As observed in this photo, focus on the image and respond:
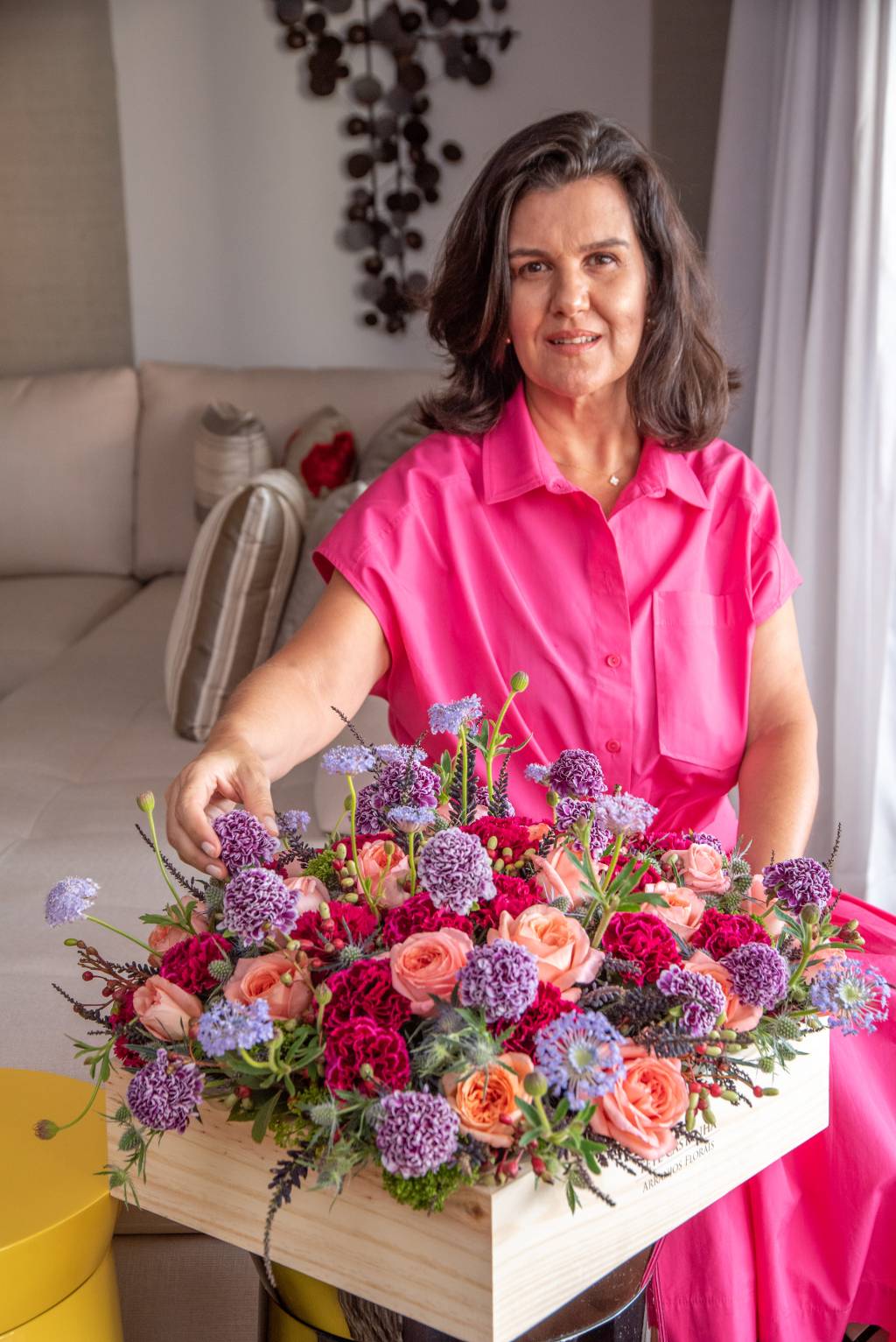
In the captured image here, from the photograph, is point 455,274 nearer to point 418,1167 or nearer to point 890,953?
point 890,953

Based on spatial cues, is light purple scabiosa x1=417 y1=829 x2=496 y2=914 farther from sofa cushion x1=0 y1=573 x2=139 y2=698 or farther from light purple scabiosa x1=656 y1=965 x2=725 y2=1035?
sofa cushion x1=0 y1=573 x2=139 y2=698

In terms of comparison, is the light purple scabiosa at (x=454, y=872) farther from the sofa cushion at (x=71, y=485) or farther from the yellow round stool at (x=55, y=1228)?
the sofa cushion at (x=71, y=485)

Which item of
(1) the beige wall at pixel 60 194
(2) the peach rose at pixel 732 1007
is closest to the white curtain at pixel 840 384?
(2) the peach rose at pixel 732 1007

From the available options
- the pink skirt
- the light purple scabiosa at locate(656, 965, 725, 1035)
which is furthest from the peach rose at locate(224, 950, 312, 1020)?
the pink skirt

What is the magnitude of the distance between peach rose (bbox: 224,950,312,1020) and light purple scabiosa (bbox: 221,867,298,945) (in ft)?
0.06

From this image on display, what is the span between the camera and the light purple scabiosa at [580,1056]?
0.70 metres

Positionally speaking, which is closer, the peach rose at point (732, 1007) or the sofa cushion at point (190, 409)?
the peach rose at point (732, 1007)

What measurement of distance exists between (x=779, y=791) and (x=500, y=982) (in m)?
0.75

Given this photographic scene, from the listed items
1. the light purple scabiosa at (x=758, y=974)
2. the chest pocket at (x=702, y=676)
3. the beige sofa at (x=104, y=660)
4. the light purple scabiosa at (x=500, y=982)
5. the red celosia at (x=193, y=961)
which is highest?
the light purple scabiosa at (x=500, y=982)

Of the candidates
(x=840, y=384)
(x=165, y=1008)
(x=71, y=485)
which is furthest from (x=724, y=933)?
(x=71, y=485)

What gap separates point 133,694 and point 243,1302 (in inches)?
60.8

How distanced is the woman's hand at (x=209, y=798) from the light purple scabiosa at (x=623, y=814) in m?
0.25

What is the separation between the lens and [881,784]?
2381 millimetres

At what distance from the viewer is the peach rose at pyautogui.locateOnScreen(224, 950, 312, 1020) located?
2.58ft
